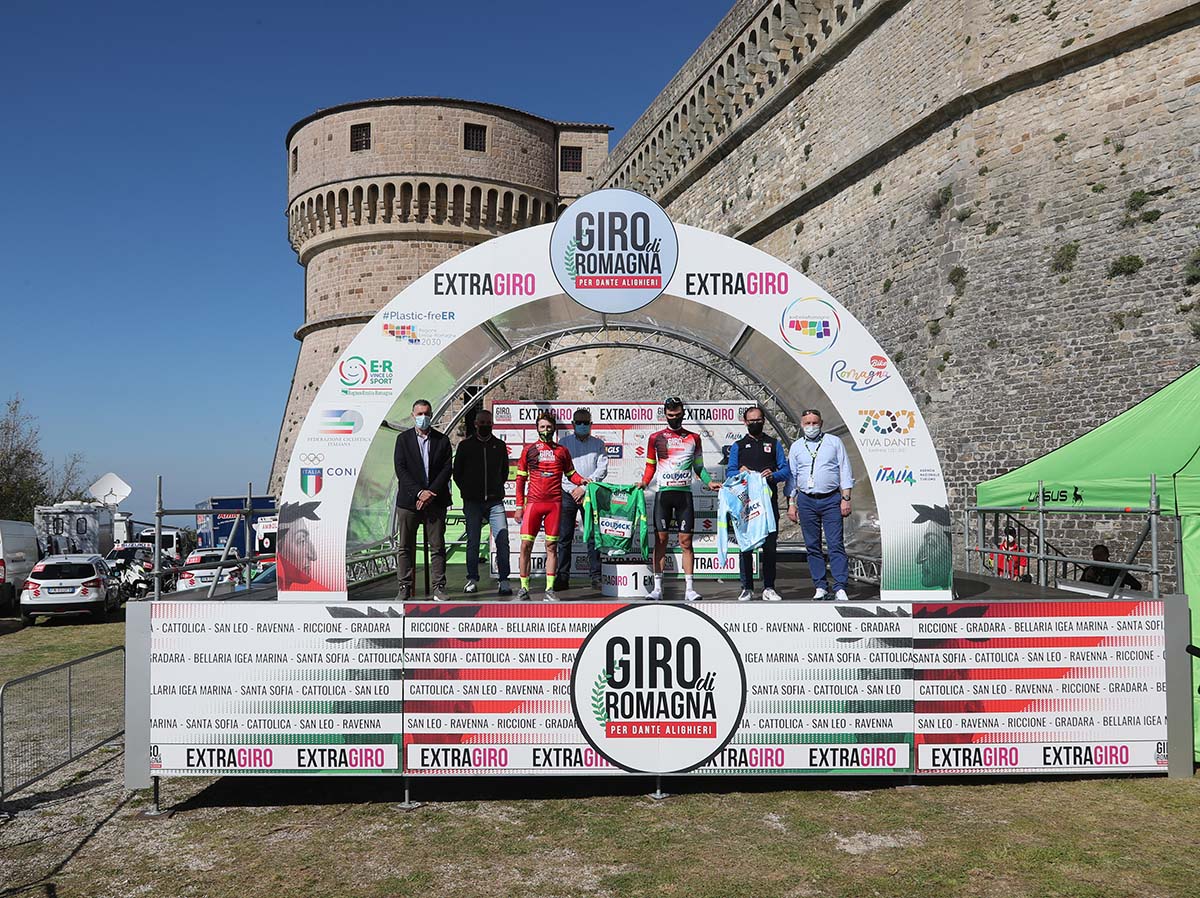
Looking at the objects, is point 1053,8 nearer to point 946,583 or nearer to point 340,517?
point 946,583

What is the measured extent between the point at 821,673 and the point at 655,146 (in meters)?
30.3

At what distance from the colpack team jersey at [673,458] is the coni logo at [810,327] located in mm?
1463

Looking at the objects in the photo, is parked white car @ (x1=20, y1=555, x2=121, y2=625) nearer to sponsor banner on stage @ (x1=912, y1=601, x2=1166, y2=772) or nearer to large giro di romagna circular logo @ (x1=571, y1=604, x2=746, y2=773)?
large giro di romagna circular logo @ (x1=571, y1=604, x2=746, y2=773)

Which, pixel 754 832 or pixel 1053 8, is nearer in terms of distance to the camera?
pixel 754 832

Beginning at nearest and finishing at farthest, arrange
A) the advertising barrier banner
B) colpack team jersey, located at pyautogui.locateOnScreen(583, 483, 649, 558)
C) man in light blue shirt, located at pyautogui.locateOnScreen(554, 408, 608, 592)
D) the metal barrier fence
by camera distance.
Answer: the advertising barrier banner < the metal barrier fence < man in light blue shirt, located at pyautogui.locateOnScreen(554, 408, 608, 592) < colpack team jersey, located at pyautogui.locateOnScreen(583, 483, 649, 558)

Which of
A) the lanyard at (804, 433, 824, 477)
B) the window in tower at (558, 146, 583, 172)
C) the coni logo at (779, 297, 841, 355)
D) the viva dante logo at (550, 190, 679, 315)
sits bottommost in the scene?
the lanyard at (804, 433, 824, 477)

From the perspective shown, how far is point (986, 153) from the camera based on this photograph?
56.4ft

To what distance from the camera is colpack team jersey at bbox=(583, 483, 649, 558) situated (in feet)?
31.7

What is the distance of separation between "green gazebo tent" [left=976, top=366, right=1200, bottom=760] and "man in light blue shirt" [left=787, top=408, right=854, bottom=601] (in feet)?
8.69

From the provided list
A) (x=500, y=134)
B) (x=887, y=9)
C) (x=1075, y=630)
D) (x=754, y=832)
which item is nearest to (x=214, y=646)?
(x=754, y=832)

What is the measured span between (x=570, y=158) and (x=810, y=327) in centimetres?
3785

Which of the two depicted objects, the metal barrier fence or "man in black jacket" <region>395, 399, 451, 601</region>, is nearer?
the metal barrier fence

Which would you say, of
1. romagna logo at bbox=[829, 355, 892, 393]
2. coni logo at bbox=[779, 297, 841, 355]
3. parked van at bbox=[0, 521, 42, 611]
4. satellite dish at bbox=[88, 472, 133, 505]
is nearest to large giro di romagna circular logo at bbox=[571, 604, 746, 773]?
romagna logo at bbox=[829, 355, 892, 393]

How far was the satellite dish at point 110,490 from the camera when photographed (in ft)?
97.9
